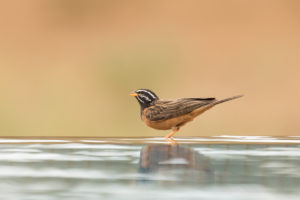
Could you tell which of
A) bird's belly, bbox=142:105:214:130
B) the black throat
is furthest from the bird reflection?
the black throat

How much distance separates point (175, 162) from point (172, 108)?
11.7 ft

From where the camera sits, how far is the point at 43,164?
4.07m

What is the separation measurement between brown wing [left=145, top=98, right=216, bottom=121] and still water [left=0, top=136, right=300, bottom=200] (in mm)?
1878

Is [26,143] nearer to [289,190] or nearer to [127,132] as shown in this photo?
[289,190]

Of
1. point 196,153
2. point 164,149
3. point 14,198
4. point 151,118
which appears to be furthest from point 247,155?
point 151,118

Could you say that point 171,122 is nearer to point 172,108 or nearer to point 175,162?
point 172,108

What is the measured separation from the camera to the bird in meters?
7.44

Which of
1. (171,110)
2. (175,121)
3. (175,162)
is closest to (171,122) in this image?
(175,121)

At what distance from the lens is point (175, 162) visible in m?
4.14

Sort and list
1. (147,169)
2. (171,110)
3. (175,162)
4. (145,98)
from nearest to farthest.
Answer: (147,169)
(175,162)
(171,110)
(145,98)

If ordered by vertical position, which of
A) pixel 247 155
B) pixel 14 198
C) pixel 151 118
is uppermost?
pixel 151 118

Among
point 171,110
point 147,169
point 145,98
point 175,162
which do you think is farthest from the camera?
point 145,98

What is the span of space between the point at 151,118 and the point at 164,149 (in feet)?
9.41

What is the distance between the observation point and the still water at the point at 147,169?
2.99m
